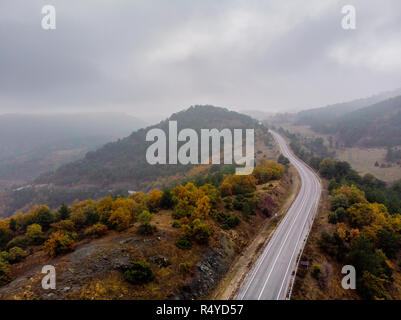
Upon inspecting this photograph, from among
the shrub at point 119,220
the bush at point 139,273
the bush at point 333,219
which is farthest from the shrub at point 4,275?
the bush at point 333,219

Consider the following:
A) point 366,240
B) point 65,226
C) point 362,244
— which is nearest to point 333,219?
point 366,240

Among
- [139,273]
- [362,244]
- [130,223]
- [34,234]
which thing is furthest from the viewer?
[130,223]

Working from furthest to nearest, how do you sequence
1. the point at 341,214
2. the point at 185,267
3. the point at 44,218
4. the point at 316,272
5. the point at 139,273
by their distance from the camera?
the point at 341,214, the point at 44,218, the point at 316,272, the point at 185,267, the point at 139,273

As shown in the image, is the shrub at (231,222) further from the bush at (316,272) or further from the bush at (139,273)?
the bush at (139,273)

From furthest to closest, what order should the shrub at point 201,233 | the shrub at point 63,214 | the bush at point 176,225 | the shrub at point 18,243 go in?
the shrub at point 63,214, the bush at point 176,225, the shrub at point 201,233, the shrub at point 18,243

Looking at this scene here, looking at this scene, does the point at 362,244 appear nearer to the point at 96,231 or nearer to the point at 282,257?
the point at 282,257

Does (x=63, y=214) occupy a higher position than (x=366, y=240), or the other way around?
(x=63, y=214)
